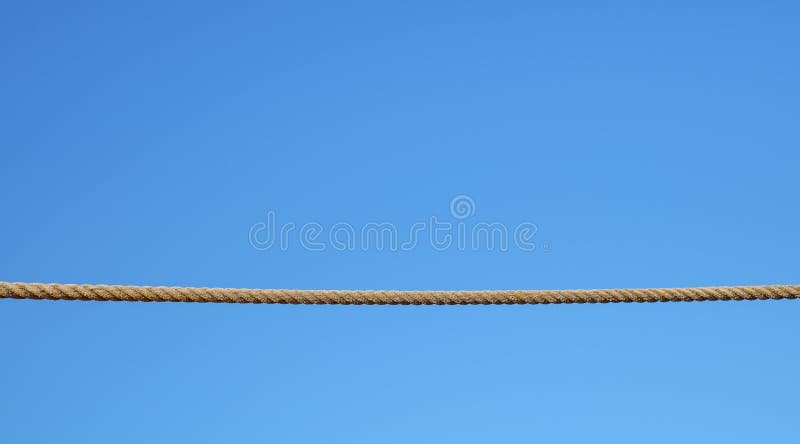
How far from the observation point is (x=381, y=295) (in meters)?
2.21

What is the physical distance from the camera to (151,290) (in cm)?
211

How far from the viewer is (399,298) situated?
2.21m

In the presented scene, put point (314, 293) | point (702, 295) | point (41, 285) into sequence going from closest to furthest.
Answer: point (41, 285) → point (314, 293) → point (702, 295)

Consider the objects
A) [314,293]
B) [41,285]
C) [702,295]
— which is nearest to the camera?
[41,285]

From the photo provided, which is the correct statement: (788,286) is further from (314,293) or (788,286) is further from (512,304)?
(314,293)

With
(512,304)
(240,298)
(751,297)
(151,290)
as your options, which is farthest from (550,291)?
(151,290)

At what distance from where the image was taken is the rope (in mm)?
2092

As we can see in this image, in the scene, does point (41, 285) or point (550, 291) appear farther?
point (550, 291)

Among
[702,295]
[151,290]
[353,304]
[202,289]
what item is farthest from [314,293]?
[702,295]

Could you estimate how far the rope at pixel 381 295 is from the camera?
2.09m

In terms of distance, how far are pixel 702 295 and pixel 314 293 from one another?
117cm

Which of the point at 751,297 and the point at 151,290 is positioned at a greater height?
the point at 151,290

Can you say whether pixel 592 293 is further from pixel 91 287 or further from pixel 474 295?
pixel 91 287

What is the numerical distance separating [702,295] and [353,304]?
3.47 ft
